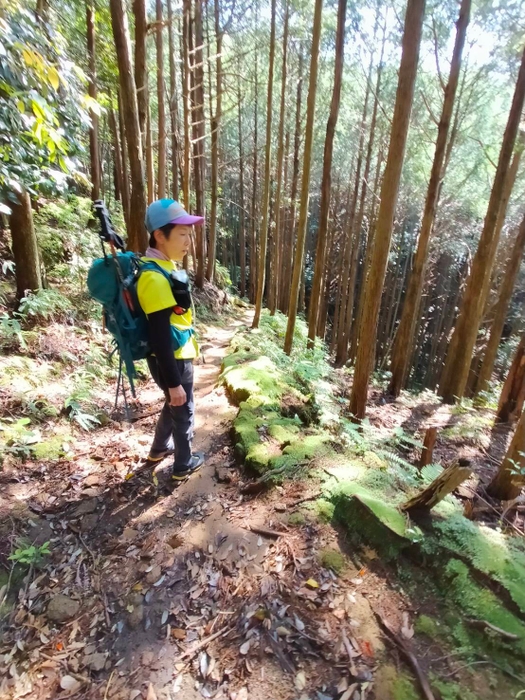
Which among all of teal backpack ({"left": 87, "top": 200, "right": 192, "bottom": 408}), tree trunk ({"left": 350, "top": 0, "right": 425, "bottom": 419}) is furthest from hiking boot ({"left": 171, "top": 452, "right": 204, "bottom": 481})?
tree trunk ({"left": 350, "top": 0, "right": 425, "bottom": 419})

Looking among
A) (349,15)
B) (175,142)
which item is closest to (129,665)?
(175,142)

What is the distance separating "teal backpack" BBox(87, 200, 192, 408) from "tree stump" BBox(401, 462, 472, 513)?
85.6 inches

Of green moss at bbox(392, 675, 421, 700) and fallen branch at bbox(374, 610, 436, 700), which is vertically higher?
fallen branch at bbox(374, 610, 436, 700)

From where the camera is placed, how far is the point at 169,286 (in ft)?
8.75

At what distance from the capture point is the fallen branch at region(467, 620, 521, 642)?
1.86m

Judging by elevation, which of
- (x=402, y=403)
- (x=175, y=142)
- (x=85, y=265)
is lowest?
(x=402, y=403)

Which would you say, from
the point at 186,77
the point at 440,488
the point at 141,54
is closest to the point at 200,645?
the point at 440,488

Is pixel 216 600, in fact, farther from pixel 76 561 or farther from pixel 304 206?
pixel 304 206

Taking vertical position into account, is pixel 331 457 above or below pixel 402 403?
above

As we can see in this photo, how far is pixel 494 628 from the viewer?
6.25ft

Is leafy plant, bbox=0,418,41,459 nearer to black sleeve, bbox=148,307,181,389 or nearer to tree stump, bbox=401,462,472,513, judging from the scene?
black sleeve, bbox=148,307,181,389

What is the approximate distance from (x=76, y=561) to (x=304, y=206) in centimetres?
720

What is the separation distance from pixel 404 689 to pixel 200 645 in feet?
3.39

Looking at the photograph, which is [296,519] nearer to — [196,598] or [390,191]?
[196,598]
